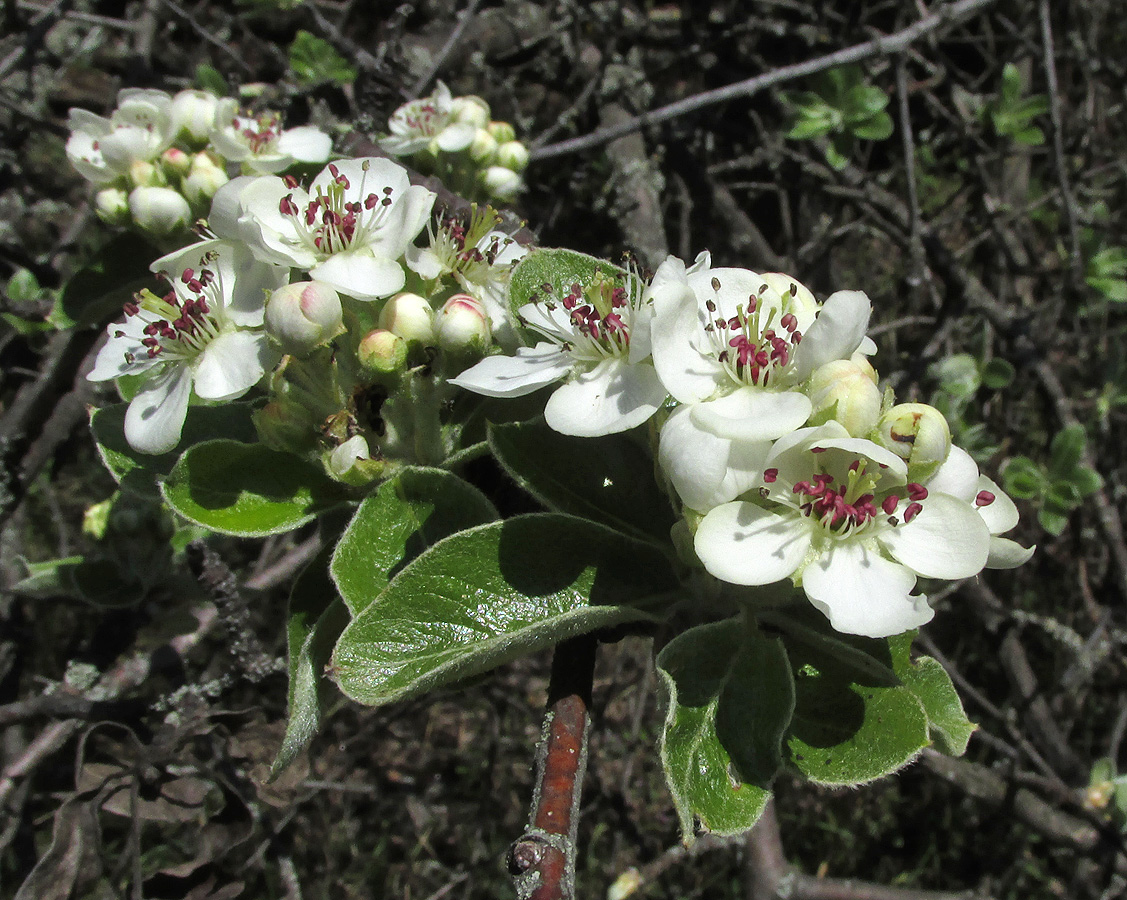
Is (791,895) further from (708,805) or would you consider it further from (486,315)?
(486,315)

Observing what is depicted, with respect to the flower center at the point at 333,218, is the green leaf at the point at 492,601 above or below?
below

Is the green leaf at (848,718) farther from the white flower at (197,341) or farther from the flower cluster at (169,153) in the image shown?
the flower cluster at (169,153)

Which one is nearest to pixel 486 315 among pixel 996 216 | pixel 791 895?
pixel 791 895

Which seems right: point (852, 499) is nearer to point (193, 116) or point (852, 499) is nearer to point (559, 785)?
point (559, 785)

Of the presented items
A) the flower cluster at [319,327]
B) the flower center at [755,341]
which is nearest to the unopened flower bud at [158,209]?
the flower cluster at [319,327]

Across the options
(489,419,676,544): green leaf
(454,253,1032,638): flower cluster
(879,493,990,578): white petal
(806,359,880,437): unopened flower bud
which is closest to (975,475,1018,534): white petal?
(454,253,1032,638): flower cluster

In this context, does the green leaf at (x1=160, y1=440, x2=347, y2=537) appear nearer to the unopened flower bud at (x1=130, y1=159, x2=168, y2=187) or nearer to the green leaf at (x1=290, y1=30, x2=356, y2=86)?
the unopened flower bud at (x1=130, y1=159, x2=168, y2=187)
